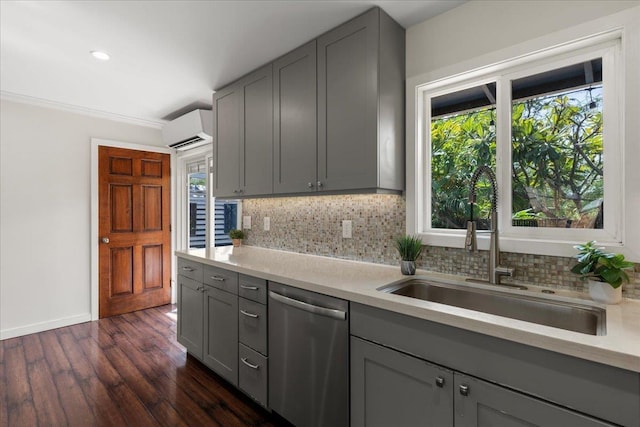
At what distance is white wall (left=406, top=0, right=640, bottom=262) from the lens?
1337mm

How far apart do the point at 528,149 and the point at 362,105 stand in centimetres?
91

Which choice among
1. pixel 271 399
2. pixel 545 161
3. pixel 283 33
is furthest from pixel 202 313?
pixel 545 161

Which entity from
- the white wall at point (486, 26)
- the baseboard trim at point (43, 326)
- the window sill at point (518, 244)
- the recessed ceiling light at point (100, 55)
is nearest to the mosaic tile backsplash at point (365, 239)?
the window sill at point (518, 244)

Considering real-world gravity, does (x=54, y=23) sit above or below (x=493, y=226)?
above

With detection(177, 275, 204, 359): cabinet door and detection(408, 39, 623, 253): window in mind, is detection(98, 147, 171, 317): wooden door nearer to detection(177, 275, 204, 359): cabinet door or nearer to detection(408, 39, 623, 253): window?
detection(177, 275, 204, 359): cabinet door

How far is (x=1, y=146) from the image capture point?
10.3 ft

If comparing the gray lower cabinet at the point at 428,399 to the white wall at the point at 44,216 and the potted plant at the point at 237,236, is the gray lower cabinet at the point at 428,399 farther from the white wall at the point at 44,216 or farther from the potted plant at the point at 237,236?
the white wall at the point at 44,216

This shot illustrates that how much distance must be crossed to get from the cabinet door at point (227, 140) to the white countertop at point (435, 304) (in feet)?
2.26

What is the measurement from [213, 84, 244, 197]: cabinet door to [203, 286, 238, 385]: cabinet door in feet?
3.05

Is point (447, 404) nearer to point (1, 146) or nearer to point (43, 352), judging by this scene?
point (43, 352)

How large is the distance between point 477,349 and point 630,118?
3.83 ft

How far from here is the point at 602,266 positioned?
1300mm

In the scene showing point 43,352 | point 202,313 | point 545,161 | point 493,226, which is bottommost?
point 43,352

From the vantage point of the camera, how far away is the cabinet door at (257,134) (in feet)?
8.11
